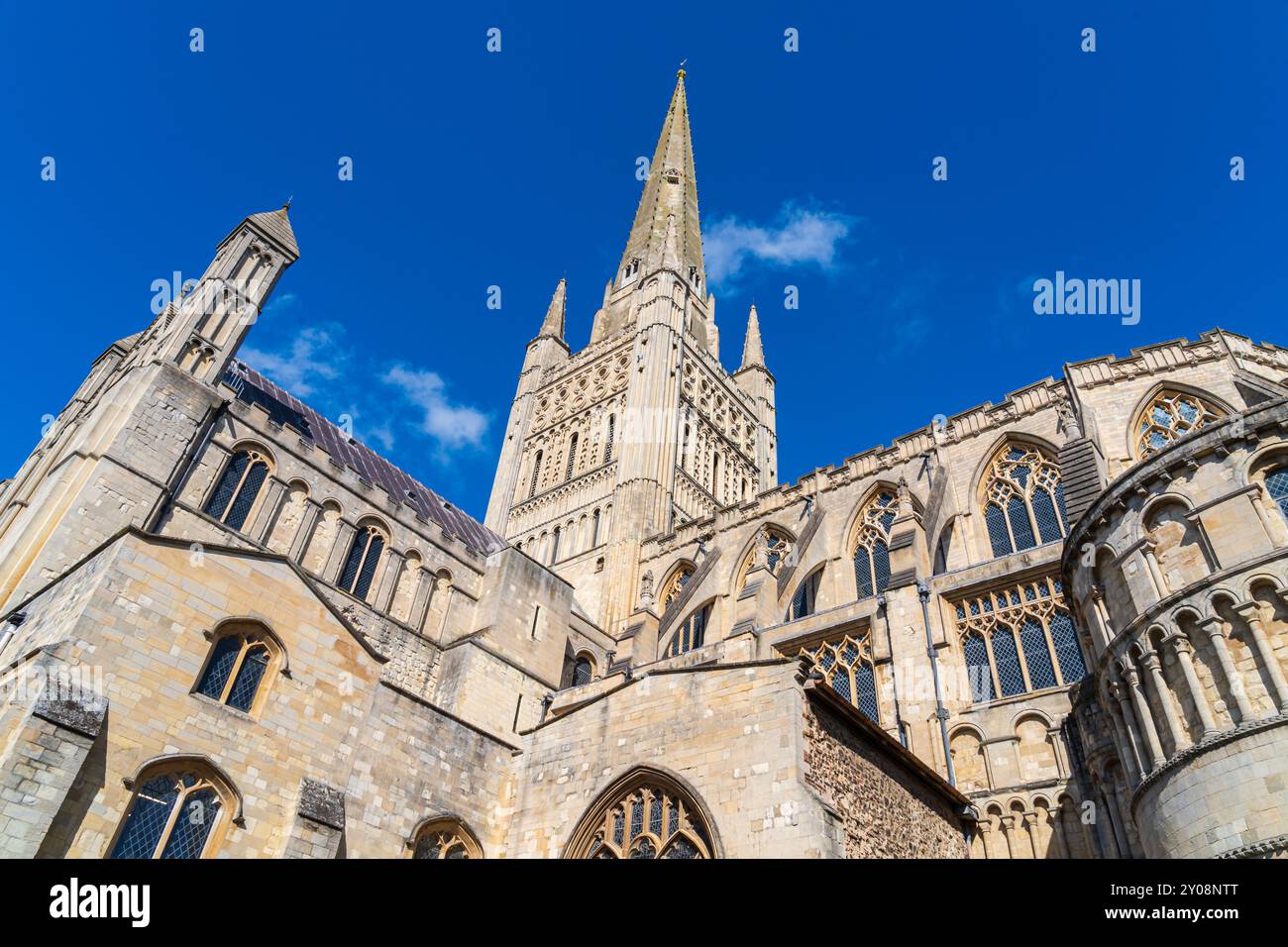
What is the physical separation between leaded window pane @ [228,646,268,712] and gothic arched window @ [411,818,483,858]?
11.7ft

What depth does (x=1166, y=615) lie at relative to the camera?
38.1 ft

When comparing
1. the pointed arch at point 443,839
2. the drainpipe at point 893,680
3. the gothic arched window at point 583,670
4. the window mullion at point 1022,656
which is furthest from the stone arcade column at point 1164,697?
the gothic arched window at point 583,670

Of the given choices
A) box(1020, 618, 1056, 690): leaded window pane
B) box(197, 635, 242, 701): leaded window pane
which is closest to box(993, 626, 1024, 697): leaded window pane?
box(1020, 618, 1056, 690): leaded window pane

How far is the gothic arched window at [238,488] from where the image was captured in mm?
21375

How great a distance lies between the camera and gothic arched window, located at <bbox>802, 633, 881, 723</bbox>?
64.2 feet

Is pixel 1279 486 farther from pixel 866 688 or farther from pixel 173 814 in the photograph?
pixel 173 814

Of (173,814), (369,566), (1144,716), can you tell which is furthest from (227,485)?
(1144,716)

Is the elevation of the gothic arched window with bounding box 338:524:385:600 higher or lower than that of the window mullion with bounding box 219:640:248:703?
higher

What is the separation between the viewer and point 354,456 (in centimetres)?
2877

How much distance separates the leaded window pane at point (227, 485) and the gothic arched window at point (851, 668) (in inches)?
613

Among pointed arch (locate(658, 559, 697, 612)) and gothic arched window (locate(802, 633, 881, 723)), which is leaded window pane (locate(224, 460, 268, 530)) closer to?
pointed arch (locate(658, 559, 697, 612))
